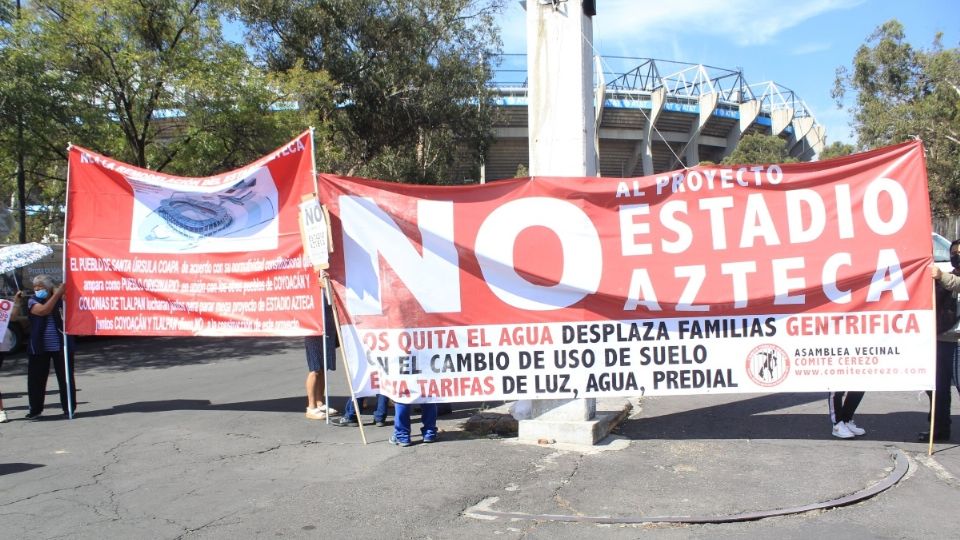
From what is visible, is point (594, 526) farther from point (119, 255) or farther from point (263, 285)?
point (119, 255)

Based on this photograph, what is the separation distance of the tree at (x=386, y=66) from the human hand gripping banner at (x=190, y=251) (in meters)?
16.4

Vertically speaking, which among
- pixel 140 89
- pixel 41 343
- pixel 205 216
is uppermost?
pixel 140 89

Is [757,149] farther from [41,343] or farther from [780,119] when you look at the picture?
[41,343]

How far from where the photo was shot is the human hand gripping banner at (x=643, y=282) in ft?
20.0

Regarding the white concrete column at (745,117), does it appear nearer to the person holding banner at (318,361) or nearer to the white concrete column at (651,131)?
the white concrete column at (651,131)

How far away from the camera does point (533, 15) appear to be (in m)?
7.08

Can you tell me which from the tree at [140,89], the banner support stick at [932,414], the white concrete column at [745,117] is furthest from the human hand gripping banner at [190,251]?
the white concrete column at [745,117]

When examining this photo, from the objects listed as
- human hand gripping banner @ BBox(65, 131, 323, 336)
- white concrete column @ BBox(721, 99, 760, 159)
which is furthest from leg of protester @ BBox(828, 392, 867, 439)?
white concrete column @ BBox(721, 99, 760, 159)

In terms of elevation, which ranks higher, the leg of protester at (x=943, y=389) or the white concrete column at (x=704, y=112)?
the white concrete column at (x=704, y=112)

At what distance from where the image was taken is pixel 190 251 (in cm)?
785

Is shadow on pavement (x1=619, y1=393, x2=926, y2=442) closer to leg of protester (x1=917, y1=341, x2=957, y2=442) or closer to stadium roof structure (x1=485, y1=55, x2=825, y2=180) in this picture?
leg of protester (x1=917, y1=341, x2=957, y2=442)

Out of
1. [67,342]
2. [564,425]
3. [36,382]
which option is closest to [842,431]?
[564,425]

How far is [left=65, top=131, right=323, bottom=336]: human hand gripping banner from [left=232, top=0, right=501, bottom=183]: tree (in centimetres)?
1640

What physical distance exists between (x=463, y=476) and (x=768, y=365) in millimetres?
2769
